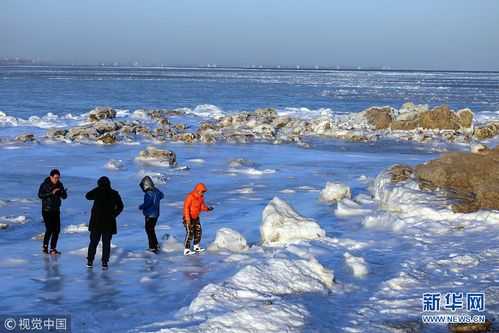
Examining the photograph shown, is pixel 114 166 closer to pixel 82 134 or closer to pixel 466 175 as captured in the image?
pixel 82 134

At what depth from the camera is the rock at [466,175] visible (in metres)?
12.4

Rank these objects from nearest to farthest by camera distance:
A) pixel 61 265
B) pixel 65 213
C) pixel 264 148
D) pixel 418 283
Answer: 1. pixel 418 283
2. pixel 61 265
3. pixel 65 213
4. pixel 264 148

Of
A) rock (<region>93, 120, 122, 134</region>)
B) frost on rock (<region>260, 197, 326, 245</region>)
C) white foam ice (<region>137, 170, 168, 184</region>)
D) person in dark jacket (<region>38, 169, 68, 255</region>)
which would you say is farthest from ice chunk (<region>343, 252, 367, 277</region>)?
rock (<region>93, 120, 122, 134</region>)

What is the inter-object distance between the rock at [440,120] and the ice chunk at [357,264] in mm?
25956

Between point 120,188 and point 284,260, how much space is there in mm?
9047

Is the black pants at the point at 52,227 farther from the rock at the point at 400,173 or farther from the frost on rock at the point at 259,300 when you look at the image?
the rock at the point at 400,173

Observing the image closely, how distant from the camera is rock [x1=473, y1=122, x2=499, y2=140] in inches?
1228

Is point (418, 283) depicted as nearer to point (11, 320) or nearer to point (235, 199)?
point (11, 320)

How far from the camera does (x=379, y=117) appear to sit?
35875 millimetres

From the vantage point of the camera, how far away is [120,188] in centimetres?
1648

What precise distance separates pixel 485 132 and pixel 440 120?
9.54ft

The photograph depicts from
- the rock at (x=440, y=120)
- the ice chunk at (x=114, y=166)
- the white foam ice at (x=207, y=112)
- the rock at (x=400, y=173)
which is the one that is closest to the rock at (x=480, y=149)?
the rock at (x=400, y=173)

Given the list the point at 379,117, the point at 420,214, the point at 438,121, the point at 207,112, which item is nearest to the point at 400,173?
the point at 420,214

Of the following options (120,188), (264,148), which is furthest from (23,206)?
(264,148)
